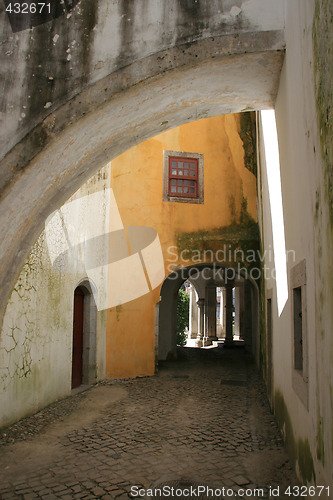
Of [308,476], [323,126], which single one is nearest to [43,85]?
[323,126]

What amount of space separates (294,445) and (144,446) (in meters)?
1.99

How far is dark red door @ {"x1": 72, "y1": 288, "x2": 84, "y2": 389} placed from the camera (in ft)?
30.3

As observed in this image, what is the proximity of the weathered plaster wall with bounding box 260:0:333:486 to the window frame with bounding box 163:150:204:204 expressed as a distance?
21.1 feet

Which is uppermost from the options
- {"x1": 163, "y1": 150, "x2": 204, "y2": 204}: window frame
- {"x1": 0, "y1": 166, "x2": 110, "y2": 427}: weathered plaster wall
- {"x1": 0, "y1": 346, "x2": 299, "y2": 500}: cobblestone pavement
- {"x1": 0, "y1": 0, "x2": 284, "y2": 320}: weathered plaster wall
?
{"x1": 163, "y1": 150, "x2": 204, "y2": 204}: window frame

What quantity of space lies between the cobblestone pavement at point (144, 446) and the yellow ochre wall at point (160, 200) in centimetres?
170

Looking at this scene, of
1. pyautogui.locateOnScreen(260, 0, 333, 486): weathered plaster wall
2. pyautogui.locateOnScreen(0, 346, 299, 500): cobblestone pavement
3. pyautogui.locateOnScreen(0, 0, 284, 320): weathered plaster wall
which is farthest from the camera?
pyautogui.locateOnScreen(0, 346, 299, 500): cobblestone pavement

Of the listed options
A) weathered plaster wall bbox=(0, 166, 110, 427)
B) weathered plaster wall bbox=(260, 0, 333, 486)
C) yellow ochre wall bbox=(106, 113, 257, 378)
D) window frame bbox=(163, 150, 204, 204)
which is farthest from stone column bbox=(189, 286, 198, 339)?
weathered plaster wall bbox=(260, 0, 333, 486)

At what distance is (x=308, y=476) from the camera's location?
356cm

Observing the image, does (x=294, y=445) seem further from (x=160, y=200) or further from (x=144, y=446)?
(x=160, y=200)

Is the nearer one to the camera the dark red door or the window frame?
the dark red door

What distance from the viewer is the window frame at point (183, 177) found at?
11.2m

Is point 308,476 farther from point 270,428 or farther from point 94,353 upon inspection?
point 94,353

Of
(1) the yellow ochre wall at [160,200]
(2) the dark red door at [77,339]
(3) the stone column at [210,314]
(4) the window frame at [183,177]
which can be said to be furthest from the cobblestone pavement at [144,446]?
(3) the stone column at [210,314]

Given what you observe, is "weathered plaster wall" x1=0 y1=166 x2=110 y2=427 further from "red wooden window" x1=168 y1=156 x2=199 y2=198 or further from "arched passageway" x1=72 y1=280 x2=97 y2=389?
"red wooden window" x1=168 y1=156 x2=199 y2=198
